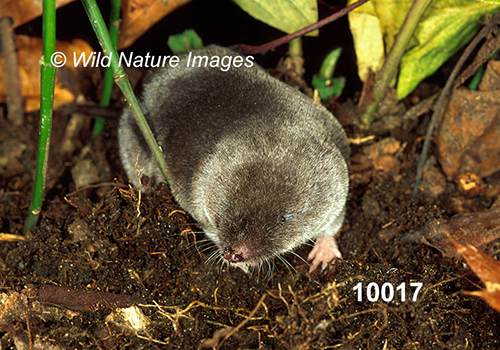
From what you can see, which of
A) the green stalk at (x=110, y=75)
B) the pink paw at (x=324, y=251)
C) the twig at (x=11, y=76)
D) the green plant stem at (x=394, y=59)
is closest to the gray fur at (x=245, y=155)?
the pink paw at (x=324, y=251)

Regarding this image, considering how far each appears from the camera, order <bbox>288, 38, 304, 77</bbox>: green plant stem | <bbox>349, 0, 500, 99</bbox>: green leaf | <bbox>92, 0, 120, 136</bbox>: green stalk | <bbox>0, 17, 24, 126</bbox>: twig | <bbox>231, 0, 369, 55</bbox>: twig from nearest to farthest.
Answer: <bbox>231, 0, 369, 55</bbox>: twig, <bbox>349, 0, 500, 99</bbox>: green leaf, <bbox>92, 0, 120, 136</bbox>: green stalk, <bbox>0, 17, 24, 126</bbox>: twig, <bbox>288, 38, 304, 77</bbox>: green plant stem

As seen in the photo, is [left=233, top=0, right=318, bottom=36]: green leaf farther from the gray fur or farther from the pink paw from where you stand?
the pink paw

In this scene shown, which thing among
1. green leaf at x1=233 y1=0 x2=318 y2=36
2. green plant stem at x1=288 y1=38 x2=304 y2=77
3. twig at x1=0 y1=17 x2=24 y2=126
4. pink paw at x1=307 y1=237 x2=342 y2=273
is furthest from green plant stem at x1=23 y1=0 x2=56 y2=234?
green plant stem at x1=288 y1=38 x2=304 y2=77

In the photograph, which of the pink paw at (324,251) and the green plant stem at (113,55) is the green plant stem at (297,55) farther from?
the green plant stem at (113,55)

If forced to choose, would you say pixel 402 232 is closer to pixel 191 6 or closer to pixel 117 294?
pixel 117 294

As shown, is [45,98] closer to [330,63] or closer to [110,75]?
[110,75]

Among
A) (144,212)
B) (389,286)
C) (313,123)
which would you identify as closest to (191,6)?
(313,123)
